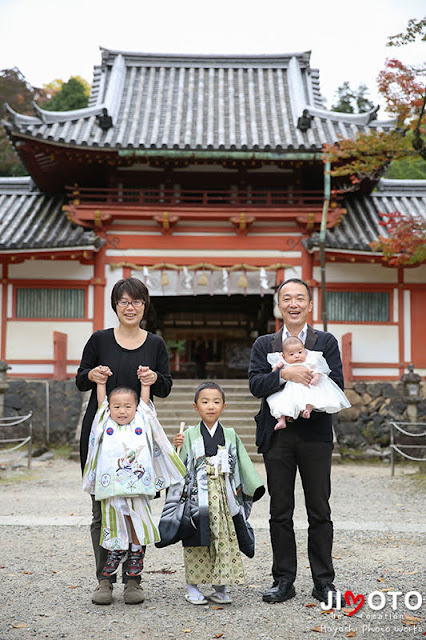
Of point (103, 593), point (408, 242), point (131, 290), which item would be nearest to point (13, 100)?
point (408, 242)

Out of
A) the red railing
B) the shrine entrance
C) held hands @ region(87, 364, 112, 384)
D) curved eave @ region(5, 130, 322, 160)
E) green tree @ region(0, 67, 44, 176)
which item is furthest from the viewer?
green tree @ region(0, 67, 44, 176)

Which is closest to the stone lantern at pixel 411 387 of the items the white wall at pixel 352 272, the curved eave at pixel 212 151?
the white wall at pixel 352 272

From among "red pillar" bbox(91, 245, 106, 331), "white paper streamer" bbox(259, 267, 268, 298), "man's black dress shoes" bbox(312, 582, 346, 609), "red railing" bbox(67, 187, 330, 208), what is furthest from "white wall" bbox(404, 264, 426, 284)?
"man's black dress shoes" bbox(312, 582, 346, 609)

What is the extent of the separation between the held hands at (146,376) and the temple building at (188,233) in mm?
8115

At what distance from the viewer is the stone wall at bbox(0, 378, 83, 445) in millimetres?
12180

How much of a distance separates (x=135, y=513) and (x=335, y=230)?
9732 millimetres

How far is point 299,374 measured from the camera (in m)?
3.64

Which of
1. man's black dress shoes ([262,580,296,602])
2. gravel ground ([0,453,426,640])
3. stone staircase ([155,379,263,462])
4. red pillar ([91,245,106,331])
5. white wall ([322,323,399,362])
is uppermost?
red pillar ([91,245,106,331])

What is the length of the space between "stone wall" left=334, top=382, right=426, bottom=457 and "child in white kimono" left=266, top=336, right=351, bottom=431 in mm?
8481

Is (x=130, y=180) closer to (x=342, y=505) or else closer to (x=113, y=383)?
(x=342, y=505)

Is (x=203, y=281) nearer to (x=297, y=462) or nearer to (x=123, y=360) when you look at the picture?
(x=123, y=360)

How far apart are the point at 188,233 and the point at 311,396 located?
30.0ft

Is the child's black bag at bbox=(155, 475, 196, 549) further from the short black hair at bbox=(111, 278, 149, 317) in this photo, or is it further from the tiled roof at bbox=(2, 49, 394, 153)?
the tiled roof at bbox=(2, 49, 394, 153)

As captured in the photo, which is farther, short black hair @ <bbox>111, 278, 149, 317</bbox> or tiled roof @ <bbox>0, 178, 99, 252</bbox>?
tiled roof @ <bbox>0, 178, 99, 252</bbox>
